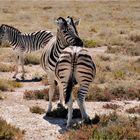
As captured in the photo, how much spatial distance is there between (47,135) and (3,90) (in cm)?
555

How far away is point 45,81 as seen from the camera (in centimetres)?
1711

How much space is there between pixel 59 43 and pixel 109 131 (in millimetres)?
3577

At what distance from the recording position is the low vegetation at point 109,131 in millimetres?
9297

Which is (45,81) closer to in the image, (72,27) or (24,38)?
(24,38)

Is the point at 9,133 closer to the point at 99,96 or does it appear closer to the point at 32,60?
the point at 99,96

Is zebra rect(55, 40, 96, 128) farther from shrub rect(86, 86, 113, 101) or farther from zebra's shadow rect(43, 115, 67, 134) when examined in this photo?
shrub rect(86, 86, 113, 101)

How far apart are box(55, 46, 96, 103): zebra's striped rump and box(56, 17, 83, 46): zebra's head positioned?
0.64 m

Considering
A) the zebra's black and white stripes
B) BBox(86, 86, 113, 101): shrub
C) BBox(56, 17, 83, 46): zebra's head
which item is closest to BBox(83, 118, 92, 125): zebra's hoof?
the zebra's black and white stripes

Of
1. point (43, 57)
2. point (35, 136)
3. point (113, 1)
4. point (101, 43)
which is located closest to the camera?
point (35, 136)

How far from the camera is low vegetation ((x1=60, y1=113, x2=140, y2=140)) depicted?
9.30m

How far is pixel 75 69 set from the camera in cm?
1077

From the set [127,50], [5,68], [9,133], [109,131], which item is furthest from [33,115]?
[127,50]

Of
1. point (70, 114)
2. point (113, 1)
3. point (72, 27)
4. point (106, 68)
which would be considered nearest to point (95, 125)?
point (70, 114)

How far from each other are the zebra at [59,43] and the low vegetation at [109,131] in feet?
7.26
